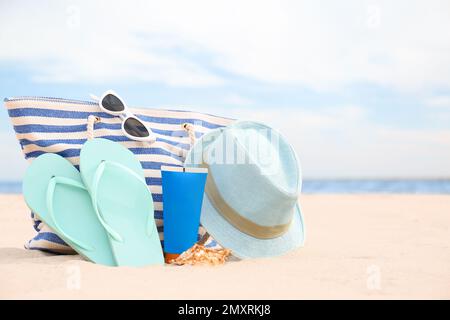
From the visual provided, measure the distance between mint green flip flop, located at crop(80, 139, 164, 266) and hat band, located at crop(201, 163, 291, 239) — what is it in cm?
27

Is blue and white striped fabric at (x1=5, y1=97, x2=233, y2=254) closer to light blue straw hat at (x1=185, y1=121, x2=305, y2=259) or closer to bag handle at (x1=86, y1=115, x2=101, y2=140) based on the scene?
bag handle at (x1=86, y1=115, x2=101, y2=140)

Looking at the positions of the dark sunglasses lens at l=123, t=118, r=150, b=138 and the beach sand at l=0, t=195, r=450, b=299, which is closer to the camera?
the beach sand at l=0, t=195, r=450, b=299

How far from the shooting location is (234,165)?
239cm

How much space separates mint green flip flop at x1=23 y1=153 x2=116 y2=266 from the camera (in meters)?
2.24

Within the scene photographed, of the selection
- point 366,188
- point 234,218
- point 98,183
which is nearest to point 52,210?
point 98,183

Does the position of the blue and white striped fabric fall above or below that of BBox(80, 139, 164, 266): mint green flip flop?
above

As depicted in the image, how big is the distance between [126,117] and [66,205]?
1.71 feet

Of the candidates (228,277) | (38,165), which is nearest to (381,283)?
(228,277)

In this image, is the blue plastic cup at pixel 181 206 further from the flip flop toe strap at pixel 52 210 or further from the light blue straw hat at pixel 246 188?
the flip flop toe strap at pixel 52 210

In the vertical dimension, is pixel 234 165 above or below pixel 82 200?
above

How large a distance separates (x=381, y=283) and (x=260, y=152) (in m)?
0.79

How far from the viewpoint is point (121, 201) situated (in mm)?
2383

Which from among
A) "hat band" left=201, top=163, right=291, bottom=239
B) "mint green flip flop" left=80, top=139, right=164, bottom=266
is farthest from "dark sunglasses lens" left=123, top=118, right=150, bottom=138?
"hat band" left=201, top=163, right=291, bottom=239
